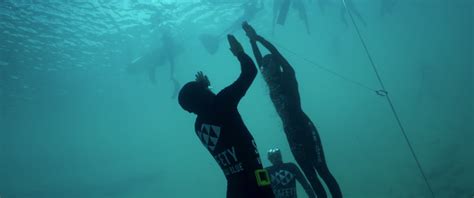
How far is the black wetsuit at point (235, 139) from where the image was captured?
2561 millimetres

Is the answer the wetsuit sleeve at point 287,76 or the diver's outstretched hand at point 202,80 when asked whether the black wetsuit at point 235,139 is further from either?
the wetsuit sleeve at point 287,76

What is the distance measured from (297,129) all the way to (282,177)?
1030 mm

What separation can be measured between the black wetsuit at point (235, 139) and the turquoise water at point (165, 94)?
3253mm

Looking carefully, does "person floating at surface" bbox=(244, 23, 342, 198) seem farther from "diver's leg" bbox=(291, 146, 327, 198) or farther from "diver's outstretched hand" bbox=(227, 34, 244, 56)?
"diver's outstretched hand" bbox=(227, 34, 244, 56)

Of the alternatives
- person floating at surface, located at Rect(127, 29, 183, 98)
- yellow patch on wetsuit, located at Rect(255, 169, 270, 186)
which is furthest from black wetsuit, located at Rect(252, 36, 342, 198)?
person floating at surface, located at Rect(127, 29, 183, 98)

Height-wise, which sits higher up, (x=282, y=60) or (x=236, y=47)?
(x=282, y=60)

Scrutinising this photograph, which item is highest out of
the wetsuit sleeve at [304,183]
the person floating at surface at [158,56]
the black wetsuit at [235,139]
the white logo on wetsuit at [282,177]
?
the person floating at surface at [158,56]

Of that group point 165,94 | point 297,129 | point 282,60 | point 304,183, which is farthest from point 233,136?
point 165,94

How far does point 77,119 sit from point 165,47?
79.5 feet

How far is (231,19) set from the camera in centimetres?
2948

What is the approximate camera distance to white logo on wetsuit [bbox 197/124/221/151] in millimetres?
2654

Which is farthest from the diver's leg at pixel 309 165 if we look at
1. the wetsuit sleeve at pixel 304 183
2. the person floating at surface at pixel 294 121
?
the wetsuit sleeve at pixel 304 183

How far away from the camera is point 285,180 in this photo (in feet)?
16.5

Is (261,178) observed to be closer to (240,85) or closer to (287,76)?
(240,85)
